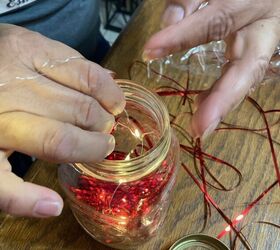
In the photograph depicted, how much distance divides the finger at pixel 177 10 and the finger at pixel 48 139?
0.13 m

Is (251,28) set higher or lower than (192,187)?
higher

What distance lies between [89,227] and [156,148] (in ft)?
0.36

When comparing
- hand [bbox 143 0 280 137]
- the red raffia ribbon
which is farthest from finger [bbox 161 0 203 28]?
the red raffia ribbon

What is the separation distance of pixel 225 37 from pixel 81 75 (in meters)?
0.13

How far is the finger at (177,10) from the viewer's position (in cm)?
41

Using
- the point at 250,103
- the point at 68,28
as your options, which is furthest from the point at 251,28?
the point at 68,28

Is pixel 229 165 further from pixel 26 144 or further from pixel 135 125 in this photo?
pixel 26 144

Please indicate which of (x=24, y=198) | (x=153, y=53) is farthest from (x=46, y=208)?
(x=153, y=53)

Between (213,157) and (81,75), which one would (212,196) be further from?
(81,75)

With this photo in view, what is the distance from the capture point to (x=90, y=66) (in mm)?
372

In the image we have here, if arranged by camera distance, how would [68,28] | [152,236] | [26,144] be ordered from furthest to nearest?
[68,28] → [152,236] → [26,144]

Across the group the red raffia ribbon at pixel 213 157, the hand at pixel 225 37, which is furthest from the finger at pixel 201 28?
the red raffia ribbon at pixel 213 157

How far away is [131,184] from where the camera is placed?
404 millimetres

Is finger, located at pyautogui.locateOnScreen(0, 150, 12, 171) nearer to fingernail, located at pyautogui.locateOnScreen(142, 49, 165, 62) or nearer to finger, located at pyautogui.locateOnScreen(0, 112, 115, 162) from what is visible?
finger, located at pyautogui.locateOnScreen(0, 112, 115, 162)
